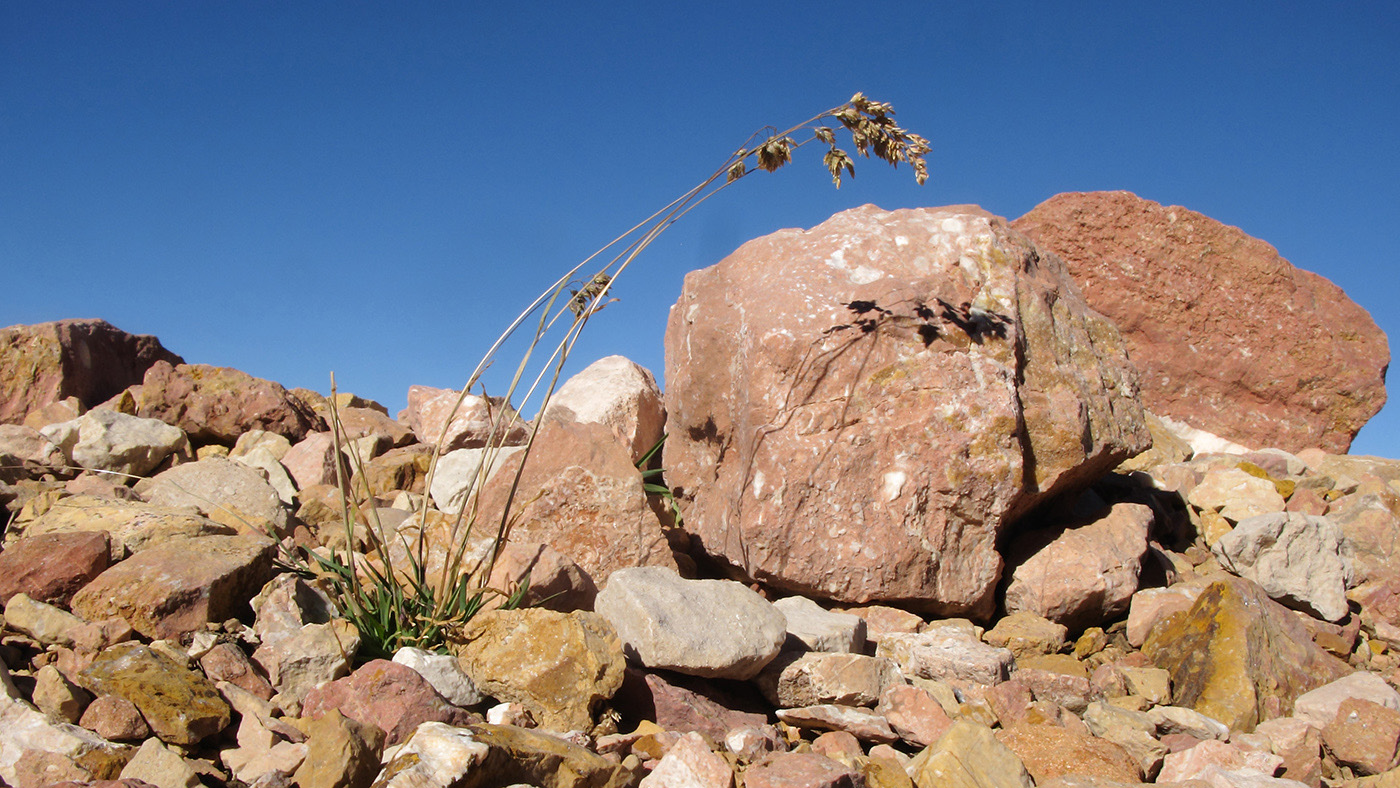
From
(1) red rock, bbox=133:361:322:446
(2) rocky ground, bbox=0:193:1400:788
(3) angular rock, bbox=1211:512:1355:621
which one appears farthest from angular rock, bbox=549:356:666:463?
(3) angular rock, bbox=1211:512:1355:621

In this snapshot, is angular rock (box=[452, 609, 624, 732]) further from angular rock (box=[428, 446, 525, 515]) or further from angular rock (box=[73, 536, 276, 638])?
angular rock (box=[428, 446, 525, 515])

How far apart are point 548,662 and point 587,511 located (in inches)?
55.2

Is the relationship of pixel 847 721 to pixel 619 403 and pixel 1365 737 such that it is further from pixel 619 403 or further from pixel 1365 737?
pixel 619 403

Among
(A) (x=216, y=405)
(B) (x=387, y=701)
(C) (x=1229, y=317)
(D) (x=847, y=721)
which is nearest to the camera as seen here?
(B) (x=387, y=701)

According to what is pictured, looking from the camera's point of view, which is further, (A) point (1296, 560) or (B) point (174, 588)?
(A) point (1296, 560)

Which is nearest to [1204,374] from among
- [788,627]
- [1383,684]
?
[1383,684]

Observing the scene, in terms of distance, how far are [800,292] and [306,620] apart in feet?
8.72

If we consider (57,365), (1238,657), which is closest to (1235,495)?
(1238,657)

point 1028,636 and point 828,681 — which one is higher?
point 1028,636

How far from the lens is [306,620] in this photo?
329cm

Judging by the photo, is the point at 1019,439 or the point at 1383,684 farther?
the point at 1019,439

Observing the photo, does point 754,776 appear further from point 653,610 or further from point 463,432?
point 463,432

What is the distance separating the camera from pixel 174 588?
314 centimetres

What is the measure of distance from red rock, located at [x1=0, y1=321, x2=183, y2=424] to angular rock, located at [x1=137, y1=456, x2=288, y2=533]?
97.2 inches
